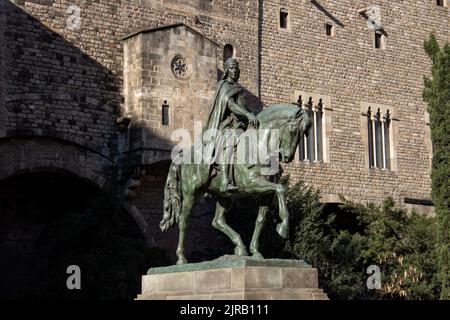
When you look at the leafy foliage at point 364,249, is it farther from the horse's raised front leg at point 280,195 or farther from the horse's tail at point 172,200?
the horse's raised front leg at point 280,195

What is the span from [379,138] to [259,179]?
17.6 metres

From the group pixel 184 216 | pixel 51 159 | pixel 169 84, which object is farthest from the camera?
pixel 169 84

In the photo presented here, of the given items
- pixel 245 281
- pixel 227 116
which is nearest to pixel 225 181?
pixel 227 116

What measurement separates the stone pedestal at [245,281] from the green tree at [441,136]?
10.1 meters

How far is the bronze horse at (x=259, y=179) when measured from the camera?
41.3ft

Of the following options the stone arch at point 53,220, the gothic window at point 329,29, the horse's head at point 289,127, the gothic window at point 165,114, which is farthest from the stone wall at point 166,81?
the horse's head at point 289,127

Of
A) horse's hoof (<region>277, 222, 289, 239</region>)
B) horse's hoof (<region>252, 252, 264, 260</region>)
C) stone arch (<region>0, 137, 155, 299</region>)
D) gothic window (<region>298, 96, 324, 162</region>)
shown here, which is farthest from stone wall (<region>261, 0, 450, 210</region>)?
horse's hoof (<region>277, 222, 289, 239</region>)

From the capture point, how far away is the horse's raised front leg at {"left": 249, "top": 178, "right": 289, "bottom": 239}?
40.2 feet

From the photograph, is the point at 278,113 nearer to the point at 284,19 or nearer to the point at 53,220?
the point at 53,220

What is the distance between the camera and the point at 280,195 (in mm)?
12344

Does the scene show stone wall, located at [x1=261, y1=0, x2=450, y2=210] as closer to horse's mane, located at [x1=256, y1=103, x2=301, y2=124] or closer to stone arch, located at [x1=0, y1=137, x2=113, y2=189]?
stone arch, located at [x1=0, y1=137, x2=113, y2=189]

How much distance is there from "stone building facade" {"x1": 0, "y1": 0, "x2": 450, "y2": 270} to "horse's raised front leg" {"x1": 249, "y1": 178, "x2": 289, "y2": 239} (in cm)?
1012

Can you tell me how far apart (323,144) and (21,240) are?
968 centimetres
